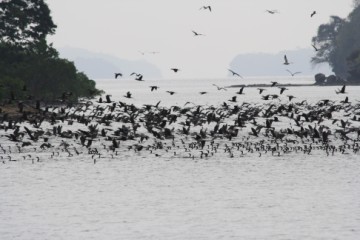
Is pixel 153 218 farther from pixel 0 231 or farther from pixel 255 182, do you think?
pixel 255 182

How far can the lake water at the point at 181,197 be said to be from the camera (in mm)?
29203

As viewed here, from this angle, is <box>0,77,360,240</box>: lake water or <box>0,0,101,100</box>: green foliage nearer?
<box>0,77,360,240</box>: lake water

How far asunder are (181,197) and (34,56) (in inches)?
3527

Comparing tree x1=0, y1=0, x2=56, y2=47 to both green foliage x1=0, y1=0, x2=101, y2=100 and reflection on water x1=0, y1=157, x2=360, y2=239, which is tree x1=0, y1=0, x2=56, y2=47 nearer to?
green foliage x1=0, y1=0, x2=101, y2=100

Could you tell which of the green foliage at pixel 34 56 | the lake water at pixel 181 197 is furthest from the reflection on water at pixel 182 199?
the green foliage at pixel 34 56

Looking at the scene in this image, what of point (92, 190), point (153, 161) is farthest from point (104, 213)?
point (153, 161)

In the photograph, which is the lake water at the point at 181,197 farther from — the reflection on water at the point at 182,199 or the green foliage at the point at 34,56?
the green foliage at the point at 34,56

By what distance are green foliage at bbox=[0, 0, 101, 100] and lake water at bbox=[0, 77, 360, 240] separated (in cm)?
6722

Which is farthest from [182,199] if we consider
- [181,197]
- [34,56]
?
[34,56]

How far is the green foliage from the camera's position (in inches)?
4754

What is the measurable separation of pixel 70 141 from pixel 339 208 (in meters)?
36.9

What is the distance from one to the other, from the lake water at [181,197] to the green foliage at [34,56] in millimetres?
67223

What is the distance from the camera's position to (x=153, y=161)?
5200cm

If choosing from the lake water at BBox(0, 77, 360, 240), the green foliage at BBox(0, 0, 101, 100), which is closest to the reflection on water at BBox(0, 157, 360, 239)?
the lake water at BBox(0, 77, 360, 240)
